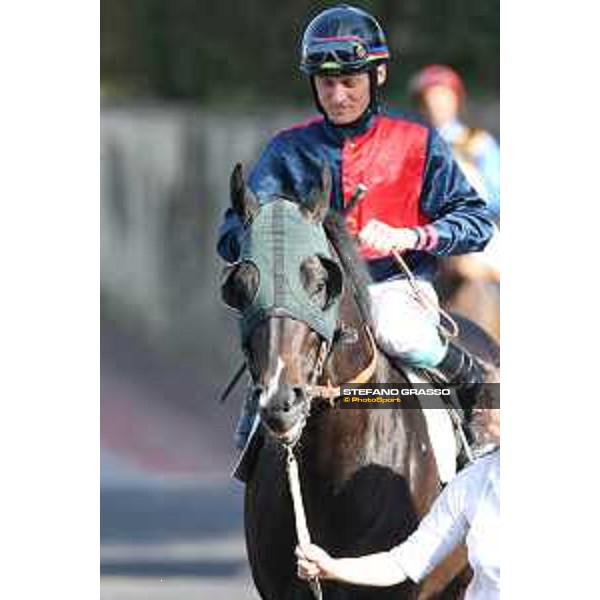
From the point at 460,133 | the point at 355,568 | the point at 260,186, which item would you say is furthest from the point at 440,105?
the point at 355,568

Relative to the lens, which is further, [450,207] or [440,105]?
[440,105]

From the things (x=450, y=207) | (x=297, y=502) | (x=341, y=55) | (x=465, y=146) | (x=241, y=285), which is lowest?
(x=297, y=502)

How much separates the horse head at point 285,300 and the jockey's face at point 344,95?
21.0 inches

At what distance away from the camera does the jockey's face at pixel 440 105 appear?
6676 mm

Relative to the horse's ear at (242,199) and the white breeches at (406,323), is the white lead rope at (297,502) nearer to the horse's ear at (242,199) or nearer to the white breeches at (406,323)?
the white breeches at (406,323)

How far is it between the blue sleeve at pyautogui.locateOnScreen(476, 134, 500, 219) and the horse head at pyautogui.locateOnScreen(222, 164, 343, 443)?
0.77m

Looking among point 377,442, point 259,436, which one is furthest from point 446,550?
point 259,436

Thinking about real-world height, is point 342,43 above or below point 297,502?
→ above

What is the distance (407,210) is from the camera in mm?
6539

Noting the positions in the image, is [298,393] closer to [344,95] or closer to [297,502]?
[297,502]

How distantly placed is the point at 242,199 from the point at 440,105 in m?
0.96

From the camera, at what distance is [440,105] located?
22.0ft
